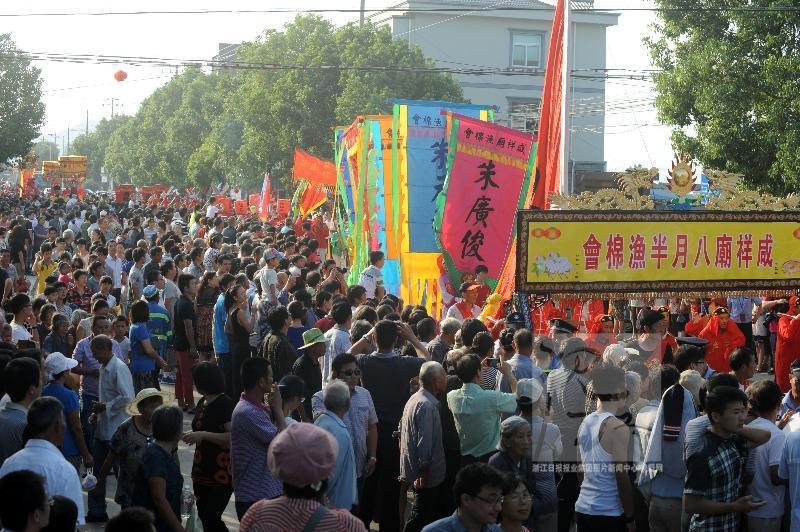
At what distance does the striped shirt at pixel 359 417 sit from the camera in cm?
763

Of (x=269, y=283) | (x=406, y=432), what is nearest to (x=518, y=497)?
(x=406, y=432)

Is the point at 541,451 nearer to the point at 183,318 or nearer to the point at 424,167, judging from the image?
the point at 183,318

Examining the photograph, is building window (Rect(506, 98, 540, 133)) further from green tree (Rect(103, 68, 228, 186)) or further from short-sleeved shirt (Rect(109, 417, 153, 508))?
short-sleeved shirt (Rect(109, 417, 153, 508))

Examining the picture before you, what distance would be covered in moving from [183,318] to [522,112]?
4374 centimetres

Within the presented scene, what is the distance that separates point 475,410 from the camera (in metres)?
7.50

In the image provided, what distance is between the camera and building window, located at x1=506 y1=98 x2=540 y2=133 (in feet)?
179

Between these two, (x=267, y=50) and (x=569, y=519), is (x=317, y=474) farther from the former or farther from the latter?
(x=267, y=50)

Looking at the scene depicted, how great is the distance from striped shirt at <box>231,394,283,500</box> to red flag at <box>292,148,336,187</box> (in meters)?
20.3

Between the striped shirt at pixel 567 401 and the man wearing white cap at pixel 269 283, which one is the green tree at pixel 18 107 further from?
the striped shirt at pixel 567 401

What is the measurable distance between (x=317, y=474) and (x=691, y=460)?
2802 mm

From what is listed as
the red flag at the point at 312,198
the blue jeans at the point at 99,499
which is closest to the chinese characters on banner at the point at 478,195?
the blue jeans at the point at 99,499

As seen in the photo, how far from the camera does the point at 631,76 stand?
107 feet

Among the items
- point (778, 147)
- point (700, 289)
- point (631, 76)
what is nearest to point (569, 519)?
point (700, 289)

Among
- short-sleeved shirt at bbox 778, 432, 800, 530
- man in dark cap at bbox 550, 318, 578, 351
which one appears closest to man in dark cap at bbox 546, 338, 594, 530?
man in dark cap at bbox 550, 318, 578, 351
